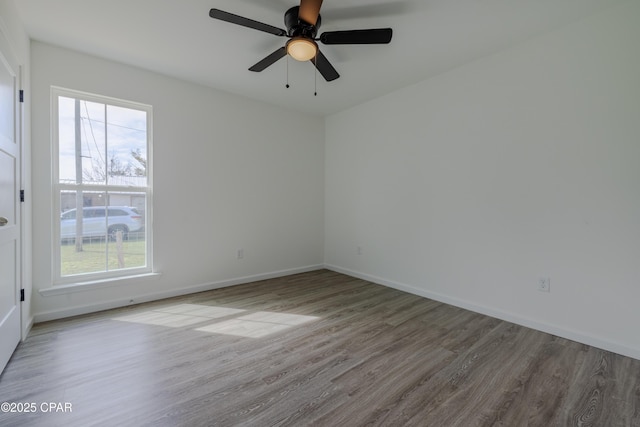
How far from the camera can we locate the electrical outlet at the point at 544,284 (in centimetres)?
245

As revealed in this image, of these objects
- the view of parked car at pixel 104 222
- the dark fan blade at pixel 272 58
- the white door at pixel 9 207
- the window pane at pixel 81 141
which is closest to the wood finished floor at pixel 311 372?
the white door at pixel 9 207

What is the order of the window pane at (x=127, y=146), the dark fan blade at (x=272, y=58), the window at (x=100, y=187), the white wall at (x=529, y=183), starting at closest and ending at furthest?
1. the white wall at (x=529, y=183)
2. the dark fan blade at (x=272, y=58)
3. the window at (x=100, y=187)
4. the window pane at (x=127, y=146)

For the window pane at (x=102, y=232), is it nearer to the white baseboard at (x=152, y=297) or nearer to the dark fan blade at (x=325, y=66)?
the white baseboard at (x=152, y=297)

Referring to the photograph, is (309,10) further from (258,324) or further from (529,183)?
(258,324)

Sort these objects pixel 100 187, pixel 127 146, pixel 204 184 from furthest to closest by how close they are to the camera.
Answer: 1. pixel 204 184
2. pixel 127 146
3. pixel 100 187

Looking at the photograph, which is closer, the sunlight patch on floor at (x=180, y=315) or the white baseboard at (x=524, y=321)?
the white baseboard at (x=524, y=321)

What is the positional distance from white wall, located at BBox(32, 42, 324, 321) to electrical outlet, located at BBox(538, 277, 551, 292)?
3.01 m

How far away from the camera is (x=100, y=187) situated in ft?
9.48

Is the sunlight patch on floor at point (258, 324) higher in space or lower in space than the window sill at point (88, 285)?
lower

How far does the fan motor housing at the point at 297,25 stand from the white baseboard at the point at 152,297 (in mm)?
2994

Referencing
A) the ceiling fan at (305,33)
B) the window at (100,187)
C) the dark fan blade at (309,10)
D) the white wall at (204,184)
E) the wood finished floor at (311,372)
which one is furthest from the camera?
the window at (100,187)

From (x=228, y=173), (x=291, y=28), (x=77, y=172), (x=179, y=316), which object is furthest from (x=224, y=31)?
(x=179, y=316)

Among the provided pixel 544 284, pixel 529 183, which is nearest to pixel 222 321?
pixel 544 284

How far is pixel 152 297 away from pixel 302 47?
3032mm
